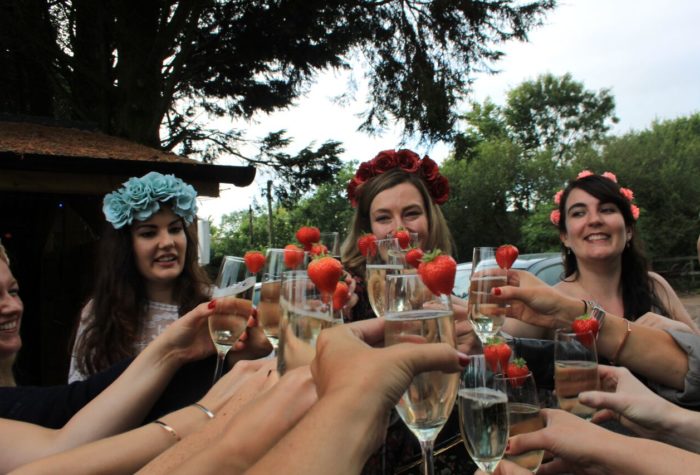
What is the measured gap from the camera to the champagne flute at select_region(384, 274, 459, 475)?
3.34 feet

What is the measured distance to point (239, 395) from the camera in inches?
50.2

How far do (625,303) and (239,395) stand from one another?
3.21m

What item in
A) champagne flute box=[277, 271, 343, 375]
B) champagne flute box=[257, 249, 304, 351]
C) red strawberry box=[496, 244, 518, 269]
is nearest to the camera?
champagne flute box=[277, 271, 343, 375]

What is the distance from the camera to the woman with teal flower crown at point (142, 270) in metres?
3.09

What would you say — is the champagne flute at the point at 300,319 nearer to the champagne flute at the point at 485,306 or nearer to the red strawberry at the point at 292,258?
the red strawberry at the point at 292,258

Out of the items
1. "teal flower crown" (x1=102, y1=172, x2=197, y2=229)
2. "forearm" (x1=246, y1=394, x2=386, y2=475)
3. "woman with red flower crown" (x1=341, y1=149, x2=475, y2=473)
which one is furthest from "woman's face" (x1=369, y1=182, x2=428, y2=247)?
"forearm" (x1=246, y1=394, x2=386, y2=475)

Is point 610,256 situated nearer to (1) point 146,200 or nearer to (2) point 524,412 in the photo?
(2) point 524,412

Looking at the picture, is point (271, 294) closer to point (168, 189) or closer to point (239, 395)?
point (239, 395)

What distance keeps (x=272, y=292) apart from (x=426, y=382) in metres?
0.85

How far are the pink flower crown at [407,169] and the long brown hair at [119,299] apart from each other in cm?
122

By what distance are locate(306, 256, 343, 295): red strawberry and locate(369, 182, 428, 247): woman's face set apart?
1.84 m

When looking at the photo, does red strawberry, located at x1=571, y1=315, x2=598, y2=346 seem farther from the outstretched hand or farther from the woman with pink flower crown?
the woman with pink flower crown

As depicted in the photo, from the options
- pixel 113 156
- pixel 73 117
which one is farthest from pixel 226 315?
pixel 73 117

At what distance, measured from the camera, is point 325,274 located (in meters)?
1.29
